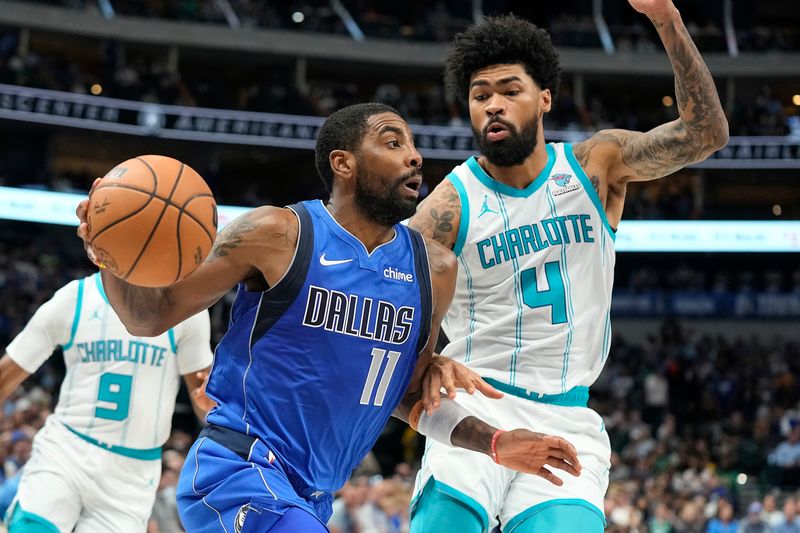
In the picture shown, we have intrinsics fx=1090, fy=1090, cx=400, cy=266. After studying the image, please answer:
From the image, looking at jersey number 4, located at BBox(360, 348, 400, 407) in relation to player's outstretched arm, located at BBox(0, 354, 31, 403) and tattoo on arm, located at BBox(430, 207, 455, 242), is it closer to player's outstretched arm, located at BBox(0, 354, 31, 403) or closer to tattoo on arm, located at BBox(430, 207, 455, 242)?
tattoo on arm, located at BBox(430, 207, 455, 242)

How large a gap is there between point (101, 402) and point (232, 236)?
112 inches

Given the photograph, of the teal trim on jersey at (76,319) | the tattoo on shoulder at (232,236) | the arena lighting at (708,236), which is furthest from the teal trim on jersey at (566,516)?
the arena lighting at (708,236)

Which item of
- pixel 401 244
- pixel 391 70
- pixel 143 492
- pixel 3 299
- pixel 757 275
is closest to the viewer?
pixel 401 244

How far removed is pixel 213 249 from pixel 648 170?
2.15 metres

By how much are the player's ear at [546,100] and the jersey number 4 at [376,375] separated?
5.48 feet

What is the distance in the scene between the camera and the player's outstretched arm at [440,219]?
4.90m

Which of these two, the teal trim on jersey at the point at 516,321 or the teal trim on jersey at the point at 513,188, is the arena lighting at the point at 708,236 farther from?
the teal trim on jersey at the point at 516,321

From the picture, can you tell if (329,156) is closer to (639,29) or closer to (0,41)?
(0,41)

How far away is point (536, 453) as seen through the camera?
4.12 meters

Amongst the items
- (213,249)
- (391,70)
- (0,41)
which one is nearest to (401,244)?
(213,249)

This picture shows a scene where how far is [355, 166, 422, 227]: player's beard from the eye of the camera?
4.25 meters

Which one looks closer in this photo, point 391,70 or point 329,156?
point 329,156

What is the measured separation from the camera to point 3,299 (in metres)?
21.0

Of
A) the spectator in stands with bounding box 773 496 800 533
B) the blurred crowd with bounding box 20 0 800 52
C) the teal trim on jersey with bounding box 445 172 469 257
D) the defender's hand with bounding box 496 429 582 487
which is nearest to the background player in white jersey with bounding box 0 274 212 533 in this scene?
the teal trim on jersey with bounding box 445 172 469 257
